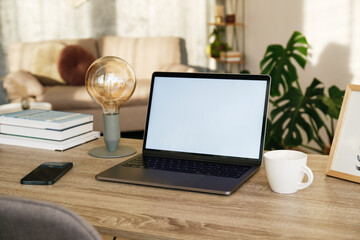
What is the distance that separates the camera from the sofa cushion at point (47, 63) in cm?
413

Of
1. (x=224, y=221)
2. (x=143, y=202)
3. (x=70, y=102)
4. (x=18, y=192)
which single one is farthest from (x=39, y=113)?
(x=70, y=102)

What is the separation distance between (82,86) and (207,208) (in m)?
3.36

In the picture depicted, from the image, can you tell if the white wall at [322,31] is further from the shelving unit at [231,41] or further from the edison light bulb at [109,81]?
the edison light bulb at [109,81]

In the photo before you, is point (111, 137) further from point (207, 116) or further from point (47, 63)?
point (47, 63)

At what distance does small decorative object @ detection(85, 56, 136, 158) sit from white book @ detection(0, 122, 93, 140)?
0.09m

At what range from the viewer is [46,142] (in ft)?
4.02

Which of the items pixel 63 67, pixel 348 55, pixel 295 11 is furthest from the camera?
pixel 63 67

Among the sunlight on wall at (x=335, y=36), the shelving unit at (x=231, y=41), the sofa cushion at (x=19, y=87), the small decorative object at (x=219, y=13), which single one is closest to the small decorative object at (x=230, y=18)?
the shelving unit at (x=231, y=41)

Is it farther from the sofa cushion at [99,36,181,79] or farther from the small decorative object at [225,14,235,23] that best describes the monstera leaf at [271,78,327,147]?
the small decorative object at [225,14,235,23]

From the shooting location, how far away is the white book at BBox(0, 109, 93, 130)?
3.97 ft

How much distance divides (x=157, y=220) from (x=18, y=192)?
33 cm

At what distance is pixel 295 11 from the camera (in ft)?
11.3

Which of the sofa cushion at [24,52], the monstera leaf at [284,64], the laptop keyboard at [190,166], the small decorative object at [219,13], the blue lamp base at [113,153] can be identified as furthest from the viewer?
the small decorative object at [219,13]

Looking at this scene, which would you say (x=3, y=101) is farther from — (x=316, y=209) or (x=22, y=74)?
(x=316, y=209)
